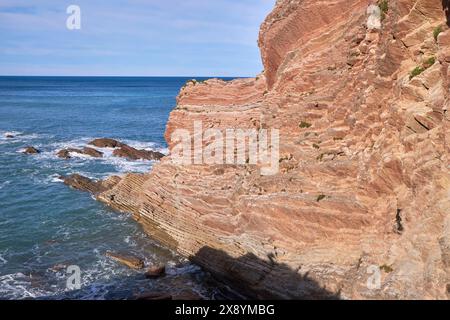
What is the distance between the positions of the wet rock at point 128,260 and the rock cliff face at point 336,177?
2952 millimetres

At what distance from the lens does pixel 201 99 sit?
1484 inches

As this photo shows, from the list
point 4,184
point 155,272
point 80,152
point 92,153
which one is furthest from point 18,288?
point 80,152

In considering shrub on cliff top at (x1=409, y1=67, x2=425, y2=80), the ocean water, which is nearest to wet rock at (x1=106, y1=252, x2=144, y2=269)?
the ocean water

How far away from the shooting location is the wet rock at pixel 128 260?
26.8 meters

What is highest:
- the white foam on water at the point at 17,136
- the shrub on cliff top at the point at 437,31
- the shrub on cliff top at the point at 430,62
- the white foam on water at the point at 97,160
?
the shrub on cliff top at the point at 437,31

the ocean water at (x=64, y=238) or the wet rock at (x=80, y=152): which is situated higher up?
the wet rock at (x=80, y=152)

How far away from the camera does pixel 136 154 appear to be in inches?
2178

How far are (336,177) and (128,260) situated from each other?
1360 cm

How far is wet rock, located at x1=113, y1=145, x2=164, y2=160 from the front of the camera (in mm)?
54750

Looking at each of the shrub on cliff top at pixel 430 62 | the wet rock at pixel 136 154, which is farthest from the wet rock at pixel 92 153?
the shrub on cliff top at pixel 430 62

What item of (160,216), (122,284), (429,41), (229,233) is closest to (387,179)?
(429,41)

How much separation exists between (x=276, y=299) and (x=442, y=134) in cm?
1048

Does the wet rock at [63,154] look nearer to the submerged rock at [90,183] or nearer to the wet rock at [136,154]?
the wet rock at [136,154]

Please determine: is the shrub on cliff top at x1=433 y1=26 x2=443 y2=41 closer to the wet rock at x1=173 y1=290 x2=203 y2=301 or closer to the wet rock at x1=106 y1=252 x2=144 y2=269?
the wet rock at x1=173 y1=290 x2=203 y2=301
